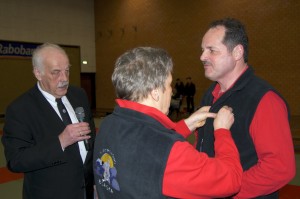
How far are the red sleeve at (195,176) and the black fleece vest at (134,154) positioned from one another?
1.3 inches

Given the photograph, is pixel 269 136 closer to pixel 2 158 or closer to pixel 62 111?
pixel 62 111

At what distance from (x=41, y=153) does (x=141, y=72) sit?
117cm

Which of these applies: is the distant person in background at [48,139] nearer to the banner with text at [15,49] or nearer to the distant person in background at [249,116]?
the distant person in background at [249,116]

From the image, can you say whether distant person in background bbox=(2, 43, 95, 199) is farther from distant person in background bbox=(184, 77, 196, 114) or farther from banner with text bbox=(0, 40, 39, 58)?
banner with text bbox=(0, 40, 39, 58)

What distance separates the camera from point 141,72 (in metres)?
1.44

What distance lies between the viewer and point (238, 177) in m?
1.38

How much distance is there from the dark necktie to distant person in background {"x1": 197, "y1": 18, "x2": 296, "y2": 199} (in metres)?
1.11

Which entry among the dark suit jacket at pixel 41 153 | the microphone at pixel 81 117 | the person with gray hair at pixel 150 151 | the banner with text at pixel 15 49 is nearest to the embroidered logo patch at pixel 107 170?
the person with gray hair at pixel 150 151

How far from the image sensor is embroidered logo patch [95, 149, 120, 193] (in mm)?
1408

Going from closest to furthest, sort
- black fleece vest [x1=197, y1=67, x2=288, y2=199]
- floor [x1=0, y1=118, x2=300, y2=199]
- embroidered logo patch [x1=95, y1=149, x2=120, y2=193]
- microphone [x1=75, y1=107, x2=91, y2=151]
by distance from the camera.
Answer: embroidered logo patch [x1=95, y1=149, x2=120, y2=193], black fleece vest [x1=197, y1=67, x2=288, y2=199], microphone [x1=75, y1=107, x2=91, y2=151], floor [x1=0, y1=118, x2=300, y2=199]

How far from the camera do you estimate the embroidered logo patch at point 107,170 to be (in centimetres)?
141

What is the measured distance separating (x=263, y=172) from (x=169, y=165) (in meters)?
0.75

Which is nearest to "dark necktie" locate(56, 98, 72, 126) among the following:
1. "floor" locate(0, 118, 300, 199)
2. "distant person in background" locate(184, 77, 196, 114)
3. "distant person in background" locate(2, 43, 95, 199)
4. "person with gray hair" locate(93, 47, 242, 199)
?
"distant person in background" locate(2, 43, 95, 199)

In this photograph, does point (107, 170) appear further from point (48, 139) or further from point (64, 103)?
point (64, 103)
